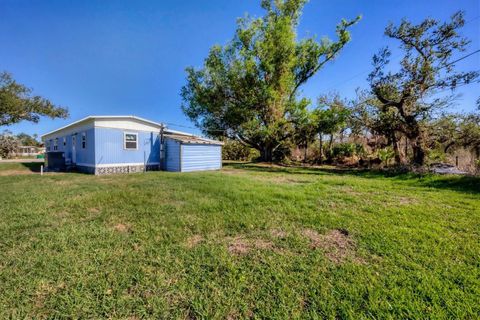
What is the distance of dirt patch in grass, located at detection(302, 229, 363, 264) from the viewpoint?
2.57 meters

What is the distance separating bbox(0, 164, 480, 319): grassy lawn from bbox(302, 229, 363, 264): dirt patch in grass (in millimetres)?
16

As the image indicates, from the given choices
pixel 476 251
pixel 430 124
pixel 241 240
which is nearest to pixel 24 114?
pixel 241 240

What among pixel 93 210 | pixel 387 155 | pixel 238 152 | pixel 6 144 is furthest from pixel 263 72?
pixel 6 144

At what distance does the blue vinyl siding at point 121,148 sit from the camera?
34.0 ft

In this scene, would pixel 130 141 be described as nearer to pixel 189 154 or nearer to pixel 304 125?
pixel 189 154

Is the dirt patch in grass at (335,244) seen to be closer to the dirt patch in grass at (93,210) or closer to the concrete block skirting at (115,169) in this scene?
the dirt patch in grass at (93,210)

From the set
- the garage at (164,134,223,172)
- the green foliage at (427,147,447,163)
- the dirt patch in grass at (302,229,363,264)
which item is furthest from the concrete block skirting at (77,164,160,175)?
the green foliage at (427,147,447,163)

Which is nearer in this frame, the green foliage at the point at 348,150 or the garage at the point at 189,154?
the garage at the point at 189,154

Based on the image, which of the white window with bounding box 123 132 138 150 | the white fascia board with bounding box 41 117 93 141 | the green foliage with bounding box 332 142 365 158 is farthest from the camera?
the green foliage with bounding box 332 142 365 158

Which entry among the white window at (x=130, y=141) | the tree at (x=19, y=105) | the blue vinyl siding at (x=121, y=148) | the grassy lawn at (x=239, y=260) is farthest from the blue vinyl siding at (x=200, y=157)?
the tree at (x=19, y=105)

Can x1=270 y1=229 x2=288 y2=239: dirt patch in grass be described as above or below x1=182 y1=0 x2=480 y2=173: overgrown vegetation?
below

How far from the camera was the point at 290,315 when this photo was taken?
169 cm

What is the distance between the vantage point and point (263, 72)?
15.5 m

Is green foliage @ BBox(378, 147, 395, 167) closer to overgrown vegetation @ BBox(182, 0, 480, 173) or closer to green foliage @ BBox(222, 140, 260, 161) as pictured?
overgrown vegetation @ BBox(182, 0, 480, 173)
